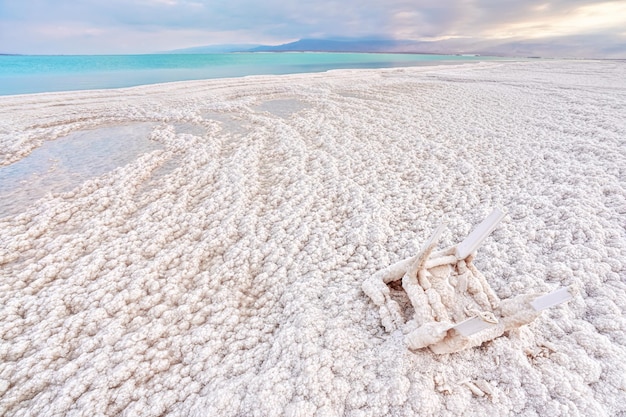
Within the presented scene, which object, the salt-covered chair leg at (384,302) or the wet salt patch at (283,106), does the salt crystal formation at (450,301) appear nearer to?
the salt-covered chair leg at (384,302)

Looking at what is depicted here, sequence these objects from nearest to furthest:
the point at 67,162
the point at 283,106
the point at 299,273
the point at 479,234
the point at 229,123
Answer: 1. the point at 479,234
2. the point at 299,273
3. the point at 67,162
4. the point at 229,123
5. the point at 283,106

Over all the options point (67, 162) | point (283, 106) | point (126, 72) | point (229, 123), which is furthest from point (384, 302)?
point (126, 72)

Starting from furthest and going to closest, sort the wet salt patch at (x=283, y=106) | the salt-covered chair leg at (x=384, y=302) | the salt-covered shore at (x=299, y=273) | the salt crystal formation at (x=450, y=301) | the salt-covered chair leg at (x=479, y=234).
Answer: the wet salt patch at (x=283, y=106) < the salt-covered chair leg at (x=384, y=302) < the salt-covered chair leg at (x=479, y=234) < the salt-covered shore at (x=299, y=273) < the salt crystal formation at (x=450, y=301)

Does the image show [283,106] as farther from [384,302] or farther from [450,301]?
[450,301]

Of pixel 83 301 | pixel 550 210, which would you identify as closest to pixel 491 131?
pixel 550 210

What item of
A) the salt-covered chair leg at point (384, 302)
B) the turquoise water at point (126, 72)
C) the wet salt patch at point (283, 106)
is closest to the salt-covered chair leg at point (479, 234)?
the salt-covered chair leg at point (384, 302)

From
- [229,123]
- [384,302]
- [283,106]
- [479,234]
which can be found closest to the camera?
[479,234]
